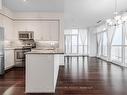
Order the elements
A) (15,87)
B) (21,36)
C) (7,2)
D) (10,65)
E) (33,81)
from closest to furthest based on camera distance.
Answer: (33,81)
(15,87)
(7,2)
(10,65)
(21,36)

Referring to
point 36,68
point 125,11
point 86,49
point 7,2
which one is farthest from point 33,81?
point 86,49

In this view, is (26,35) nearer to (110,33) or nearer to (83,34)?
(110,33)

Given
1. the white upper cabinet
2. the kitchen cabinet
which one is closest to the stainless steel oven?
the kitchen cabinet

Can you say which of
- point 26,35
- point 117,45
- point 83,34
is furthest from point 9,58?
point 83,34

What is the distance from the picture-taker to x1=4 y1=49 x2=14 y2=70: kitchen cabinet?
730 centimetres

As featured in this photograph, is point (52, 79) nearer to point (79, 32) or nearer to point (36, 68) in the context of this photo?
→ point (36, 68)

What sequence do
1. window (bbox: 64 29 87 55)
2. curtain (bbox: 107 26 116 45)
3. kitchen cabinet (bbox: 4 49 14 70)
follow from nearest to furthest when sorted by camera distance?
1. kitchen cabinet (bbox: 4 49 14 70)
2. curtain (bbox: 107 26 116 45)
3. window (bbox: 64 29 87 55)

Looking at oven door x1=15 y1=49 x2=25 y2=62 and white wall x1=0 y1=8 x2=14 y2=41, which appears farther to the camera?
oven door x1=15 y1=49 x2=25 y2=62

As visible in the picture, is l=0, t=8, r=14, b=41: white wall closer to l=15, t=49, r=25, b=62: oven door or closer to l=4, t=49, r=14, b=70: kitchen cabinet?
l=4, t=49, r=14, b=70: kitchen cabinet

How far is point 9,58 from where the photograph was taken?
7707mm

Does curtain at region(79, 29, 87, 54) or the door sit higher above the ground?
curtain at region(79, 29, 87, 54)

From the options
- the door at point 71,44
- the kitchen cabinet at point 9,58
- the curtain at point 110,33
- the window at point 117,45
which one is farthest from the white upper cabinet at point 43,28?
the door at point 71,44

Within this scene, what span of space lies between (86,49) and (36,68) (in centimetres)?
1347

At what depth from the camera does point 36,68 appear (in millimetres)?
4156
